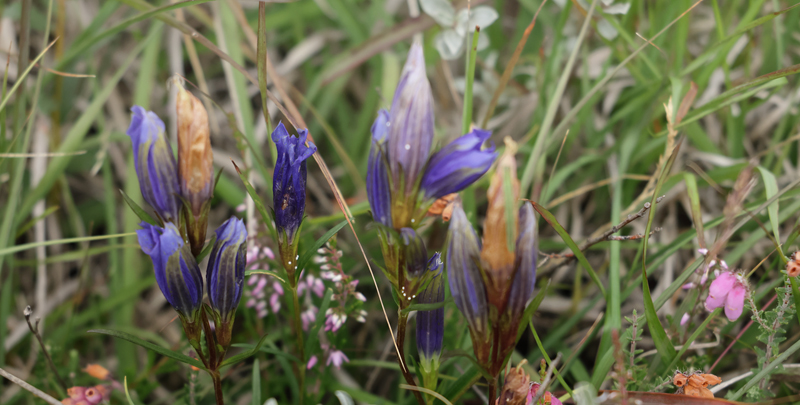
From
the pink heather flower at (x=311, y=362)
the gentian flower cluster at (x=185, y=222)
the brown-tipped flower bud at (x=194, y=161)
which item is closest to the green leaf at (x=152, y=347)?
the gentian flower cluster at (x=185, y=222)

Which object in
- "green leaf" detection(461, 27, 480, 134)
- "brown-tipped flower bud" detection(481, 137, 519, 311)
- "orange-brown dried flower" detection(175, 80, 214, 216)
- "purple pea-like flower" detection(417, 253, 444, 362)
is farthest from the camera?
"green leaf" detection(461, 27, 480, 134)

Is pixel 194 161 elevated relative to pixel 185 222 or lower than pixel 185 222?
elevated

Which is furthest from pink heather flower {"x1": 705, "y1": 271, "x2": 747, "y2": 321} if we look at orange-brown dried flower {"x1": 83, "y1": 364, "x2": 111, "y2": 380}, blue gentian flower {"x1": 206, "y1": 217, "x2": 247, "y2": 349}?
orange-brown dried flower {"x1": 83, "y1": 364, "x2": 111, "y2": 380}

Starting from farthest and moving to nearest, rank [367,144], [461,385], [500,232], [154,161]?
[367,144] → [461,385] → [154,161] → [500,232]

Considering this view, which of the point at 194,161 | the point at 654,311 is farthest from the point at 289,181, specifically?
the point at 654,311

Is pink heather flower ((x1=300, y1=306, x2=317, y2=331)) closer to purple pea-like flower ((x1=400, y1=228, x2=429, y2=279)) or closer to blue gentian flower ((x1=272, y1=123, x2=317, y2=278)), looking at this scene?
blue gentian flower ((x1=272, y1=123, x2=317, y2=278))

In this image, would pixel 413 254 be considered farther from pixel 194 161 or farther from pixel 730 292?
pixel 730 292
